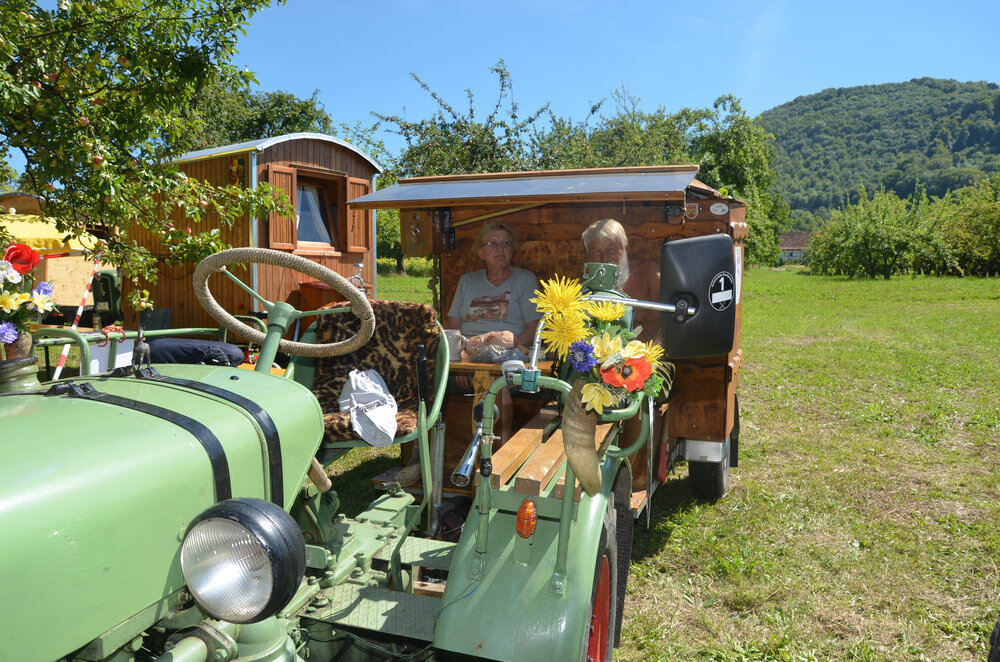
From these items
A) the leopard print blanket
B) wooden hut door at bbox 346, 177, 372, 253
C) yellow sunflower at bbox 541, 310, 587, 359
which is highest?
wooden hut door at bbox 346, 177, 372, 253

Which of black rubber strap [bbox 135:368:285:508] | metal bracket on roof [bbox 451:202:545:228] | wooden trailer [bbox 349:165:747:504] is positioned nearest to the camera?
black rubber strap [bbox 135:368:285:508]

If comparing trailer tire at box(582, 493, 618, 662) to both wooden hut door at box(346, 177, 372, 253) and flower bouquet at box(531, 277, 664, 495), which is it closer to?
flower bouquet at box(531, 277, 664, 495)

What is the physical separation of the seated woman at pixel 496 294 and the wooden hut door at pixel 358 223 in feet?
20.0

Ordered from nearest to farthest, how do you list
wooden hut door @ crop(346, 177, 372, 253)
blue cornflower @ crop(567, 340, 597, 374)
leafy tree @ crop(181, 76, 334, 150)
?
blue cornflower @ crop(567, 340, 597, 374), wooden hut door @ crop(346, 177, 372, 253), leafy tree @ crop(181, 76, 334, 150)

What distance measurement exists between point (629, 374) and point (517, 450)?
1.03 metres

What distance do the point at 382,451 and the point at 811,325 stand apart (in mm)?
10925

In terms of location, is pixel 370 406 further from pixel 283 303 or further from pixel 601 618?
pixel 601 618

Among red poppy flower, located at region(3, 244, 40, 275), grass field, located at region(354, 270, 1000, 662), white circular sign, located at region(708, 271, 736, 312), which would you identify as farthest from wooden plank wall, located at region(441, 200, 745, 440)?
red poppy flower, located at region(3, 244, 40, 275)

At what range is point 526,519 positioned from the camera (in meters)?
2.20

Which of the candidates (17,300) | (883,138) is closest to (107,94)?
(17,300)

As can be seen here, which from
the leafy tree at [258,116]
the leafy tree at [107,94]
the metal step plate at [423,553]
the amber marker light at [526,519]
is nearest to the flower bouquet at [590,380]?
the amber marker light at [526,519]

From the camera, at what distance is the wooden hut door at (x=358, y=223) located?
35.4ft

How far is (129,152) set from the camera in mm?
5016

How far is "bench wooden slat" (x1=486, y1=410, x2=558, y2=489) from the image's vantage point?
248cm
